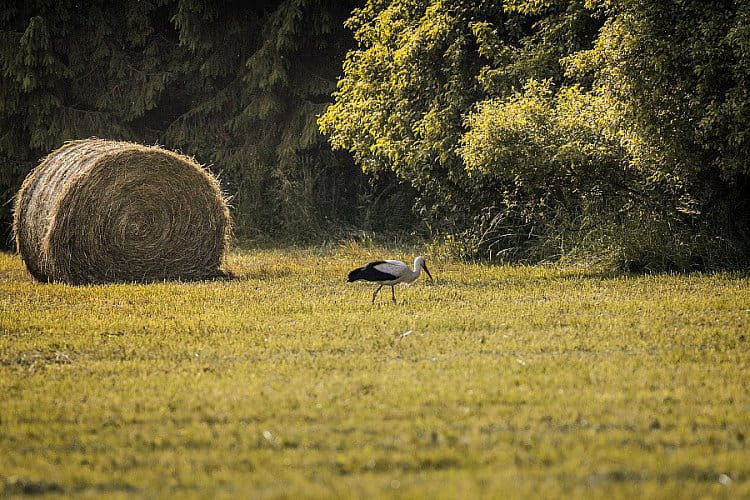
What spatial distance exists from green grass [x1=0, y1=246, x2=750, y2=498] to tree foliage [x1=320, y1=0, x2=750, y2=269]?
2592 mm

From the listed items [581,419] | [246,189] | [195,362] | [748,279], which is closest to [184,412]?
[195,362]

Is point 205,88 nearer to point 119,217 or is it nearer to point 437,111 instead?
point 437,111

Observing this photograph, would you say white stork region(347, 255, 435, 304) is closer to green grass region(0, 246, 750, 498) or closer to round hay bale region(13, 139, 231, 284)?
green grass region(0, 246, 750, 498)

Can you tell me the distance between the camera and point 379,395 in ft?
21.6

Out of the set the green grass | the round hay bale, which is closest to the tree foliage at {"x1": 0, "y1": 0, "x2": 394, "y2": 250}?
the round hay bale

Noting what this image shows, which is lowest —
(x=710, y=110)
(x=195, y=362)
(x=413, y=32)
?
(x=195, y=362)

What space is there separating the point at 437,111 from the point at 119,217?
600 cm

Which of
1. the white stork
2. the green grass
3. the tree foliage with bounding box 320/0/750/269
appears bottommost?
the green grass

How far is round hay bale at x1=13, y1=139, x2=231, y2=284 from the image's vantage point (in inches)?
545

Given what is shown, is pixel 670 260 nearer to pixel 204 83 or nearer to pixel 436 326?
pixel 436 326

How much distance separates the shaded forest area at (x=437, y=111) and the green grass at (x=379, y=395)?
9.68ft

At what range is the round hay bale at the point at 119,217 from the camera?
13.8m

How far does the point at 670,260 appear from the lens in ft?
46.8

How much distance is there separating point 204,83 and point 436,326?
1782 cm
